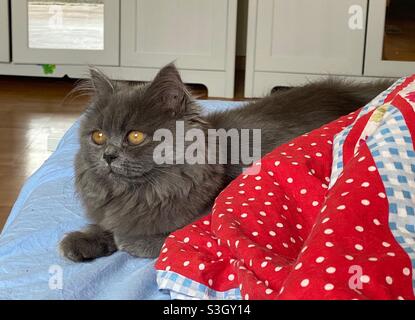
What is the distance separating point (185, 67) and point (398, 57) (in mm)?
1156

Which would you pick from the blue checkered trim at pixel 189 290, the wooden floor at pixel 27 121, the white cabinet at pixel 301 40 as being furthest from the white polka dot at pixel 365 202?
the white cabinet at pixel 301 40

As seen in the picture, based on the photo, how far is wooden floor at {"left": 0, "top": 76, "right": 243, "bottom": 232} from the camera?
8.02 ft

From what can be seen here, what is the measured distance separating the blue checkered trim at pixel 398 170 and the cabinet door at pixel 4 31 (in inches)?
116

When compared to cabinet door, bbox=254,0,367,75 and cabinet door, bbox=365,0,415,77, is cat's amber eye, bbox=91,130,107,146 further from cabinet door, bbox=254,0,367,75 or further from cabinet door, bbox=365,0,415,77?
cabinet door, bbox=365,0,415,77

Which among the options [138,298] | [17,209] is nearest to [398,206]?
[138,298]

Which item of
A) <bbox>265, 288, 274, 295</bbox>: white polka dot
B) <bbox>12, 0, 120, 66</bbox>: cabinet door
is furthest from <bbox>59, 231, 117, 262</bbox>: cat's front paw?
<bbox>12, 0, 120, 66</bbox>: cabinet door

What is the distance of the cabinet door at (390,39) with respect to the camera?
3.40 metres

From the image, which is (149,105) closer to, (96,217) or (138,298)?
(96,217)

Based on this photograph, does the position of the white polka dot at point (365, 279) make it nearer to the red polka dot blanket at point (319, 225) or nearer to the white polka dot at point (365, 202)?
the red polka dot blanket at point (319, 225)

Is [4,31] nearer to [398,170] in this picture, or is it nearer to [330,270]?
Result: [398,170]

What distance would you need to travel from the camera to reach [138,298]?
3.52 ft

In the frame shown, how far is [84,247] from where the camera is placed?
1239mm

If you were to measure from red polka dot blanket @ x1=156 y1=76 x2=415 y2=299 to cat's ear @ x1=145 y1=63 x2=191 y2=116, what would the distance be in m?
0.20

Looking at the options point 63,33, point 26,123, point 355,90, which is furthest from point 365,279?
point 63,33
